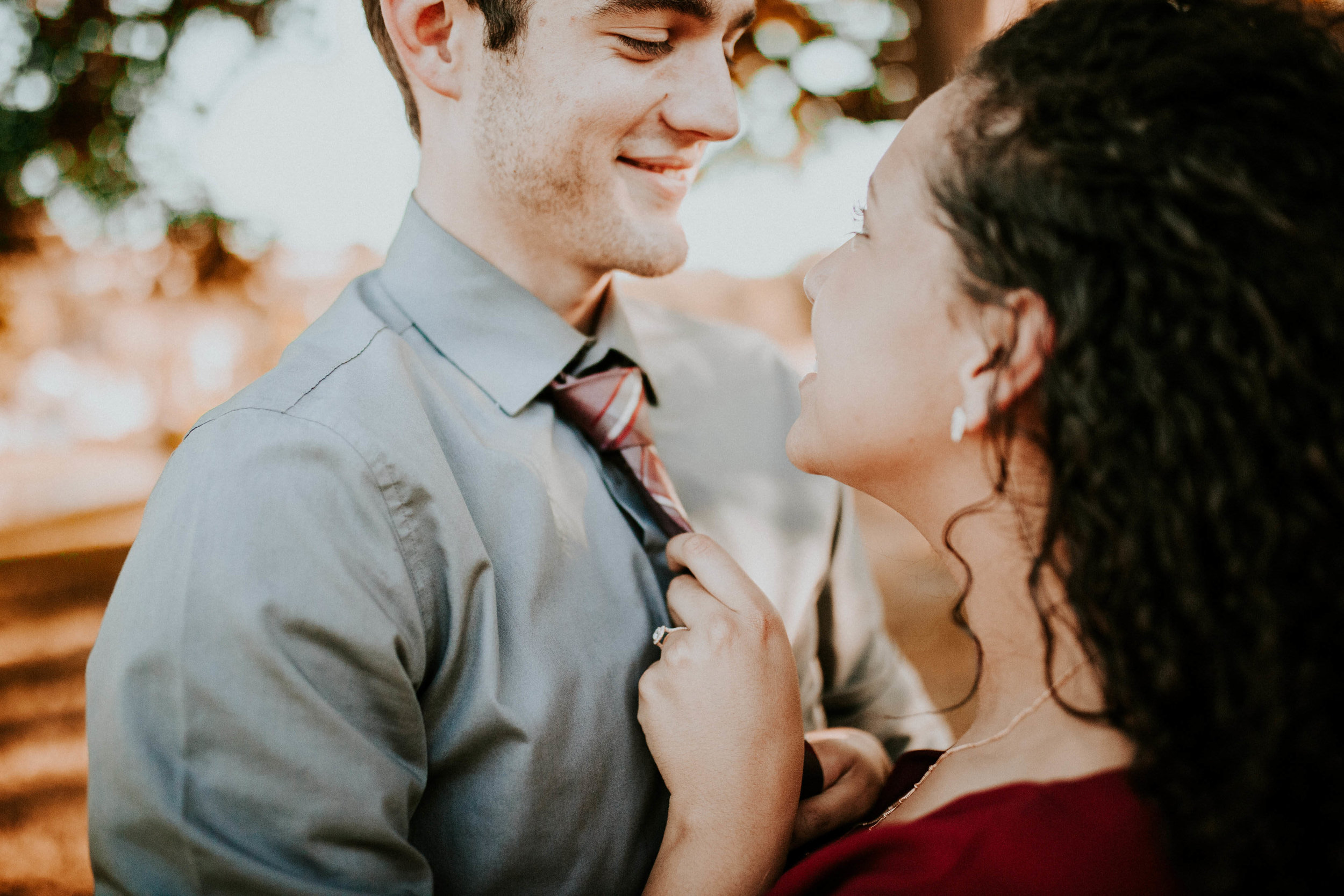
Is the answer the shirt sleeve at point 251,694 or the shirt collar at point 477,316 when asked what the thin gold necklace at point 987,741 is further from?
the shirt collar at point 477,316

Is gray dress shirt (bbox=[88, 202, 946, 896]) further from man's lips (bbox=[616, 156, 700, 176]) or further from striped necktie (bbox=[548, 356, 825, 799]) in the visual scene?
man's lips (bbox=[616, 156, 700, 176])

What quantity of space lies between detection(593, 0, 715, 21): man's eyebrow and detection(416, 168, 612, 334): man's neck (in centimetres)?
44

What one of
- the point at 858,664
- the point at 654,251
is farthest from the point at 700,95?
the point at 858,664

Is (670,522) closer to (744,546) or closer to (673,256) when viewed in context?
(744,546)

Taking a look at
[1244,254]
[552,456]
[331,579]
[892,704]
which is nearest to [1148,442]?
[1244,254]

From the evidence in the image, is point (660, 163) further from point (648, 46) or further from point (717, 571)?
point (717, 571)

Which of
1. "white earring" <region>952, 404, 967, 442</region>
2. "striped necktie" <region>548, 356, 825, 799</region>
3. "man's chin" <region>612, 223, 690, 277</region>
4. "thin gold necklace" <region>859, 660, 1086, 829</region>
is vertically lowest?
"thin gold necklace" <region>859, 660, 1086, 829</region>

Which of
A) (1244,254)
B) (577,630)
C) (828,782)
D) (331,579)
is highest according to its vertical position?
(1244,254)

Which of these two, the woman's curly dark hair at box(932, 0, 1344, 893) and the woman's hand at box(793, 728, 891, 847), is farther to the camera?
the woman's hand at box(793, 728, 891, 847)

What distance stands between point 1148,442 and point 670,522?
2.74 feet

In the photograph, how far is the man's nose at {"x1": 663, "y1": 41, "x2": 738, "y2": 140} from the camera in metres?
1.90

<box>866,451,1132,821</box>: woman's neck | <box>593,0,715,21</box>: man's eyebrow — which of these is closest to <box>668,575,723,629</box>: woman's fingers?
<box>866,451,1132,821</box>: woman's neck

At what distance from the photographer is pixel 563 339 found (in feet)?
5.66

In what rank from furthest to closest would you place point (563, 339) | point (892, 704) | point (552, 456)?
point (892, 704) → point (563, 339) → point (552, 456)
